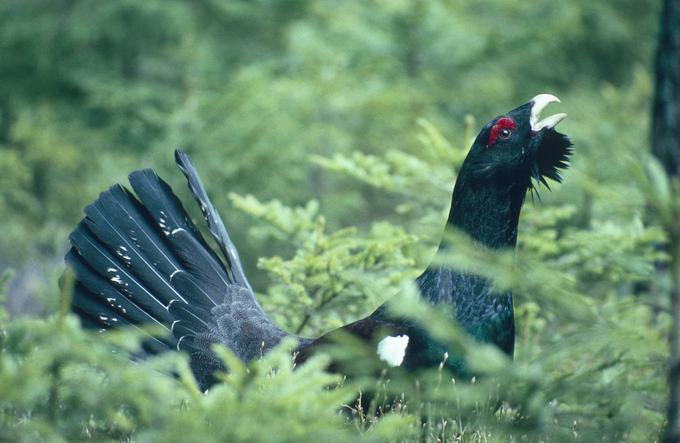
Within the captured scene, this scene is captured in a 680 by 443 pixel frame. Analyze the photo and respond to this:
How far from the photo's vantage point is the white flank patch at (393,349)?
3.71 metres

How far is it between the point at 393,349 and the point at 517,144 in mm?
1208

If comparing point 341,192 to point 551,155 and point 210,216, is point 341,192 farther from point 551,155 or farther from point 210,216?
point 551,155

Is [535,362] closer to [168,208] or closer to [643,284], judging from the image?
[168,208]

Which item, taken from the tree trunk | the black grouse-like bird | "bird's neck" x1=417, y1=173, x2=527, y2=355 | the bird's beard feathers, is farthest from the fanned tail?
the tree trunk

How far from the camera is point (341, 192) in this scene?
9.57m

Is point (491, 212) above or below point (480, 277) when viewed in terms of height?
above

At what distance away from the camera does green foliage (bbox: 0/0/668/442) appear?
7.45 feet

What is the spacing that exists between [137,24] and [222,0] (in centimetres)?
122

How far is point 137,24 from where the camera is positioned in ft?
35.8

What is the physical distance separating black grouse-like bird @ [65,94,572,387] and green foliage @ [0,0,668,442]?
211 mm

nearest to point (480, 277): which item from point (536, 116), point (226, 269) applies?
point (536, 116)

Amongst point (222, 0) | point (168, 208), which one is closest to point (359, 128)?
point (222, 0)

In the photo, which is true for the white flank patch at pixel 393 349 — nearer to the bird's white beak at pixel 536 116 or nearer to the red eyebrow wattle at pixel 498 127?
the red eyebrow wattle at pixel 498 127

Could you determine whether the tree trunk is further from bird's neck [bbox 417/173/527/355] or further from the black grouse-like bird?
bird's neck [bbox 417/173/527/355]
